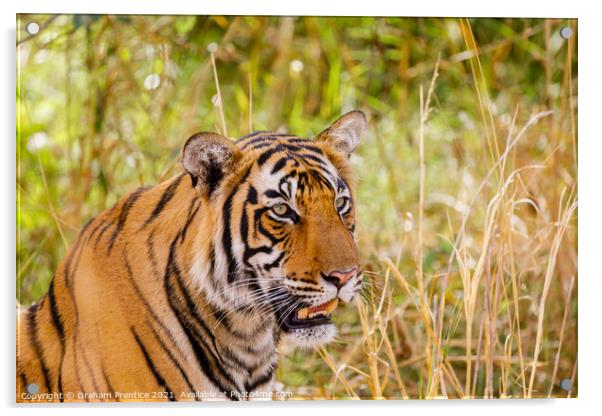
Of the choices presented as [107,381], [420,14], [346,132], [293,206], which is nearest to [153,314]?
[107,381]

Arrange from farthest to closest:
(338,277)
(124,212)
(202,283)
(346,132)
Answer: (346,132), (124,212), (202,283), (338,277)

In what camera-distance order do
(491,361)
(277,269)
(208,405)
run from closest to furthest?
(277,269), (208,405), (491,361)

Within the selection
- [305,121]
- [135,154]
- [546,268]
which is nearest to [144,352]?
[135,154]

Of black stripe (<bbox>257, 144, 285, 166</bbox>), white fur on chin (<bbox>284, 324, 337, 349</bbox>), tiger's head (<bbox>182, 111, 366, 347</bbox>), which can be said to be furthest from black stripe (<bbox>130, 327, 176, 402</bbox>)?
black stripe (<bbox>257, 144, 285, 166</bbox>)

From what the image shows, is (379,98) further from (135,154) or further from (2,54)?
(2,54)

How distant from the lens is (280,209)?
223cm

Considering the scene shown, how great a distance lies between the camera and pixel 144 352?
7.39 ft

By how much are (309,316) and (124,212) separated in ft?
2.07

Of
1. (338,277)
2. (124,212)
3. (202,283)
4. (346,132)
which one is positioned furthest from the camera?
(346,132)

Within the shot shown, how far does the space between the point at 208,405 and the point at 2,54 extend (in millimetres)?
1264

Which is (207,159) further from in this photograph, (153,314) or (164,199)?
(153,314)

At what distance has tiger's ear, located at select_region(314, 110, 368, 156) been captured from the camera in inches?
96.9

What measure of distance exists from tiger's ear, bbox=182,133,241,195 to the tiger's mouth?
43 centimetres

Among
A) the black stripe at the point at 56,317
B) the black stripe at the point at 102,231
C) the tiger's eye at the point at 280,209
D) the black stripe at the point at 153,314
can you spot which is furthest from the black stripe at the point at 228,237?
the black stripe at the point at 56,317
